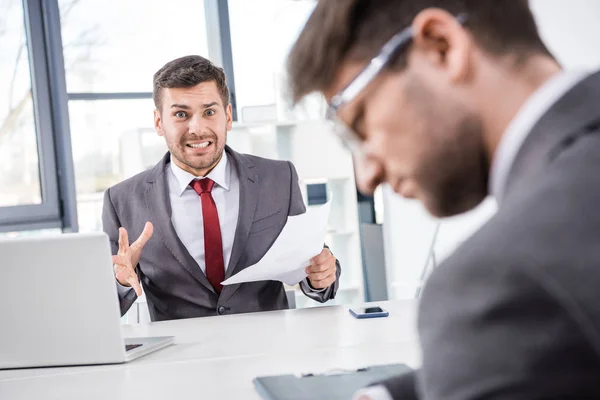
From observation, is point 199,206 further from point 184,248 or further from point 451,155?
point 451,155

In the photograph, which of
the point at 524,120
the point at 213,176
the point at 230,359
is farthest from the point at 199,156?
the point at 524,120

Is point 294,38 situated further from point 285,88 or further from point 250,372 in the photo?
point 250,372

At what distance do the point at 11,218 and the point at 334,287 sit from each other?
3409 mm

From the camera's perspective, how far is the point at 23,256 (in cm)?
159

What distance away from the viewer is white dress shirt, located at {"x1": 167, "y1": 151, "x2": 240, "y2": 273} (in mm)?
2455

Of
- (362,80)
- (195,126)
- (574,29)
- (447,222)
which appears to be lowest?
(447,222)

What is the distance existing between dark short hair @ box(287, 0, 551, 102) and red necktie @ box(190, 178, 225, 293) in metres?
1.62

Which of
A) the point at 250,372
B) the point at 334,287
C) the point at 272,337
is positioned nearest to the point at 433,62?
the point at 250,372

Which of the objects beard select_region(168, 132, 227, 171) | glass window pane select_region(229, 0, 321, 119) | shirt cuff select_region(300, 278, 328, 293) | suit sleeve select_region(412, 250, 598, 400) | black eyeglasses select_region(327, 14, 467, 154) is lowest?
shirt cuff select_region(300, 278, 328, 293)

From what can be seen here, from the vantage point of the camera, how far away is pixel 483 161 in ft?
2.35

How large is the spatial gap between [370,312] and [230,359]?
0.56 metres

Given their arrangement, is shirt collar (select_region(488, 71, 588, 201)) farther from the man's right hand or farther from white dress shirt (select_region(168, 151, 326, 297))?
white dress shirt (select_region(168, 151, 326, 297))

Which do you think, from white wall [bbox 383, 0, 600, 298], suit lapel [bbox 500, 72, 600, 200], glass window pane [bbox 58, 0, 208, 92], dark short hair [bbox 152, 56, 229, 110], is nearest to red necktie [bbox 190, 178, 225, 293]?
dark short hair [bbox 152, 56, 229, 110]

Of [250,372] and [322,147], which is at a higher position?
[322,147]
